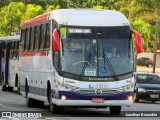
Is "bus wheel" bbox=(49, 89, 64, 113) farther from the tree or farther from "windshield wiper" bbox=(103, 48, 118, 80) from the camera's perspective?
the tree

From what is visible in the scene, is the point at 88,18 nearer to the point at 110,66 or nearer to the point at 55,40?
the point at 55,40

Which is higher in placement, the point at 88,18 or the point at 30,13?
the point at 88,18

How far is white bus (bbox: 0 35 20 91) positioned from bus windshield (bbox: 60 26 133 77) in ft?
55.7

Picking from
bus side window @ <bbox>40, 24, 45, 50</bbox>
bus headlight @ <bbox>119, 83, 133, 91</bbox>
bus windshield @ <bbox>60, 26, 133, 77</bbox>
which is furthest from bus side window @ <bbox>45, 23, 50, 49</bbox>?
bus headlight @ <bbox>119, 83, 133, 91</bbox>

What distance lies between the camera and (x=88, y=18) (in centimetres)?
2173

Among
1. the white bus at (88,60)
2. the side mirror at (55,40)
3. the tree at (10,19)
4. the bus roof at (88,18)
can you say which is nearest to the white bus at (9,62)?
the bus roof at (88,18)

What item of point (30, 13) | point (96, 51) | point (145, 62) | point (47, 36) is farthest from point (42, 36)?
point (145, 62)

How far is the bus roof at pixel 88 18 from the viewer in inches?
848

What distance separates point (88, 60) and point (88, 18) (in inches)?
59.4

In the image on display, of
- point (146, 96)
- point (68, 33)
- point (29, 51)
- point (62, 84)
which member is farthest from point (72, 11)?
point (146, 96)

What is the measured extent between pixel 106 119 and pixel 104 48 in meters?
2.34

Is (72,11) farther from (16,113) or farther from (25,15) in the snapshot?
(25,15)

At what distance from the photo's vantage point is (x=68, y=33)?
21219 mm

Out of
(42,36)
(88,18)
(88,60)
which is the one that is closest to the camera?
(88,60)
